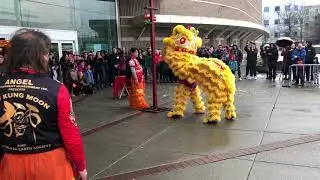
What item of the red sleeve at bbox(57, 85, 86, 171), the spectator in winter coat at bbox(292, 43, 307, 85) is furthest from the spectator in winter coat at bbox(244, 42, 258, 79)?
the red sleeve at bbox(57, 85, 86, 171)

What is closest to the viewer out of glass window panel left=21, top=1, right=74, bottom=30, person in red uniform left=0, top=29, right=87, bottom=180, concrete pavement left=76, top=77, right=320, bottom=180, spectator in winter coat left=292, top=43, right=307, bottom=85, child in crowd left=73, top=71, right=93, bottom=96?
person in red uniform left=0, top=29, right=87, bottom=180

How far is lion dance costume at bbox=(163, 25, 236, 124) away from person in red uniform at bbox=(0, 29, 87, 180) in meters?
5.68

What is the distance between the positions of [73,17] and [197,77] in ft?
40.5

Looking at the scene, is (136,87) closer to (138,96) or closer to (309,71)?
(138,96)

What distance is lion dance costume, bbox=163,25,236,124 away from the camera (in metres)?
8.21

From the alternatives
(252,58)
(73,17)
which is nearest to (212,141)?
(252,58)

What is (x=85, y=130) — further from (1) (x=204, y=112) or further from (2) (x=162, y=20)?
(2) (x=162, y=20)

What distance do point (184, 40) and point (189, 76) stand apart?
0.82 metres

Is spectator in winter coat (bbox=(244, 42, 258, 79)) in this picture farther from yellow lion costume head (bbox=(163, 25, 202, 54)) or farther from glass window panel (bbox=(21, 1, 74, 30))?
yellow lion costume head (bbox=(163, 25, 202, 54))

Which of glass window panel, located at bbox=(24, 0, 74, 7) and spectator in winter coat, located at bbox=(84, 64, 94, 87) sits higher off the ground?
glass window panel, located at bbox=(24, 0, 74, 7)

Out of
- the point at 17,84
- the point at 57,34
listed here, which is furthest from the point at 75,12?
the point at 17,84

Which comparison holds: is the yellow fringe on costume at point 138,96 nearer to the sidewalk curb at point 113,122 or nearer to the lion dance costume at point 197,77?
the sidewalk curb at point 113,122

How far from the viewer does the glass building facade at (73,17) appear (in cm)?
1556

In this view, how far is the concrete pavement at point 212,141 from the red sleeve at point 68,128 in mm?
2591
